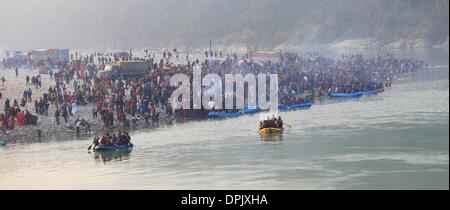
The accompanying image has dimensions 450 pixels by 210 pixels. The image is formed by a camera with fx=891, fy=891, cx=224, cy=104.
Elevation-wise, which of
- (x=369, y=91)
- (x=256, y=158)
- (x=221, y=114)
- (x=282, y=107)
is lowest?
(x=256, y=158)

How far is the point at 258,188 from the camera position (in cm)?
5125

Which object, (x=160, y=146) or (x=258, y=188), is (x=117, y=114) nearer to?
(x=160, y=146)

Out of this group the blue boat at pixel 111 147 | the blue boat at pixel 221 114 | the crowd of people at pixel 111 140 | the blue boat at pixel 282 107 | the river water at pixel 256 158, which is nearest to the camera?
the river water at pixel 256 158

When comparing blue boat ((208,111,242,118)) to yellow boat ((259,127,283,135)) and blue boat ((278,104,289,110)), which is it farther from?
yellow boat ((259,127,283,135))

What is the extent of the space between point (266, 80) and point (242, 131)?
30.8 metres

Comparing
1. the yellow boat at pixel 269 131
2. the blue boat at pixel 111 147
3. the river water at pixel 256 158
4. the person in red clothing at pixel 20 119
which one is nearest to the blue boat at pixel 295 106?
the river water at pixel 256 158

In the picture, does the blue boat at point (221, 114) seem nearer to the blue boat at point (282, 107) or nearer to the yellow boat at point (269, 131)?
the blue boat at point (282, 107)

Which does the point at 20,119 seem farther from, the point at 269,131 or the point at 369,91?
the point at 369,91

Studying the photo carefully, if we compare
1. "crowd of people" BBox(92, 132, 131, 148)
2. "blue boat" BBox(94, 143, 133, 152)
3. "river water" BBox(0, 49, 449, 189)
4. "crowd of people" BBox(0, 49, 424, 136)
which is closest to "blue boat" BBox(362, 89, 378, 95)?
"crowd of people" BBox(0, 49, 424, 136)

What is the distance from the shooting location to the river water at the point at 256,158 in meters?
53.8

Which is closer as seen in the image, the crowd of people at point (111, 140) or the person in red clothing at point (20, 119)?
the crowd of people at point (111, 140)

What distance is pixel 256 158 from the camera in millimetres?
61625

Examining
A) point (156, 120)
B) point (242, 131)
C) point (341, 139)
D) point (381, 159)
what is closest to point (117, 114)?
point (156, 120)

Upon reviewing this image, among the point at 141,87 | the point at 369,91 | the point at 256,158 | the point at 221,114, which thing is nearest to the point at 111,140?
the point at 256,158
